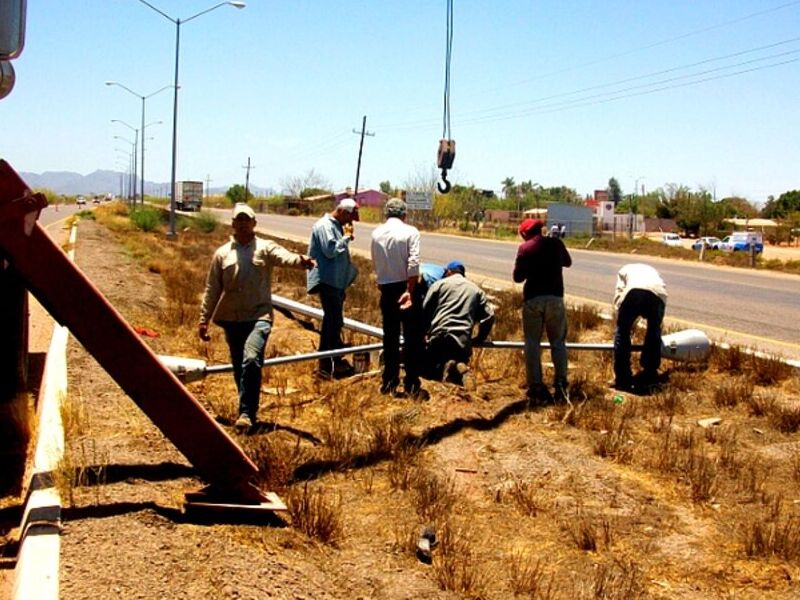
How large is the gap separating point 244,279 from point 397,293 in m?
1.81

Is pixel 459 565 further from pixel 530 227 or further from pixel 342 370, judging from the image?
pixel 342 370

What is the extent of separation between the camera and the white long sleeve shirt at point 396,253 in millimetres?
8164

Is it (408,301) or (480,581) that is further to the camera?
(408,301)

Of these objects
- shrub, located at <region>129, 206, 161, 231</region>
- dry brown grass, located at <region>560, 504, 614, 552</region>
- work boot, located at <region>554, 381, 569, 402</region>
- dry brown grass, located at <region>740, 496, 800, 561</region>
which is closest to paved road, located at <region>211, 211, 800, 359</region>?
work boot, located at <region>554, 381, 569, 402</region>

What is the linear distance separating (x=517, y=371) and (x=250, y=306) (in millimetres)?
3647

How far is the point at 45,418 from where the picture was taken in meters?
6.68

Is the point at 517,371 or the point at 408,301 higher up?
the point at 408,301

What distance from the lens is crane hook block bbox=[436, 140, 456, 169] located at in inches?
456

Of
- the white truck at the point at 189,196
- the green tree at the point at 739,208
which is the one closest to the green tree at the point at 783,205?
the green tree at the point at 739,208

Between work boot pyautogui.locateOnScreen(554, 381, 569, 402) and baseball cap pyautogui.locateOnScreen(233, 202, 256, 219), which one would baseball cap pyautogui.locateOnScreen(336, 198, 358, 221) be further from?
work boot pyautogui.locateOnScreen(554, 381, 569, 402)

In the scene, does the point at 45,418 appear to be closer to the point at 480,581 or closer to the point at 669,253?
the point at 480,581

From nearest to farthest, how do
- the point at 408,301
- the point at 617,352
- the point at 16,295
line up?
the point at 16,295
the point at 408,301
the point at 617,352

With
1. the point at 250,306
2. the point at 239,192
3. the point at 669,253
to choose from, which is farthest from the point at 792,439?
the point at 239,192

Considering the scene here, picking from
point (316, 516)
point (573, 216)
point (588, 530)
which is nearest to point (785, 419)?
point (588, 530)
